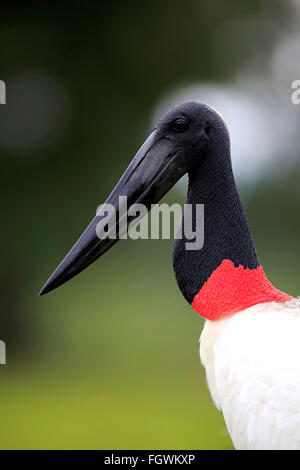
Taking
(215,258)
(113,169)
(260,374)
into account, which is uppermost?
(113,169)

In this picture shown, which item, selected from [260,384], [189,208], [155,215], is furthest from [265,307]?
[155,215]

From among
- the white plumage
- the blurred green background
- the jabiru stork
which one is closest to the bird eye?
the jabiru stork

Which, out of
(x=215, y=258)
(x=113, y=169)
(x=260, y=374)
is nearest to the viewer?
(x=260, y=374)

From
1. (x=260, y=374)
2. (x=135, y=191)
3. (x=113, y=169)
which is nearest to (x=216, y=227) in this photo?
(x=135, y=191)

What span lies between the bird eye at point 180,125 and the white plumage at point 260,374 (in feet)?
1.70

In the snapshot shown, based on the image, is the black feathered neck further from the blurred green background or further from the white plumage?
the blurred green background

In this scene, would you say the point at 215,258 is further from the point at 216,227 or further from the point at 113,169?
the point at 113,169

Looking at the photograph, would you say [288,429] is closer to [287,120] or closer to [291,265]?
[291,265]

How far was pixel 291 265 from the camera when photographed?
7.34m

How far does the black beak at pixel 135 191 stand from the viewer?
151 centimetres

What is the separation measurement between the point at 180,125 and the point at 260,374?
2.24ft

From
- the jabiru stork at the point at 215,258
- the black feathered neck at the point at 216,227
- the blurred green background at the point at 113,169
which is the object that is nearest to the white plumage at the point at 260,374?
the jabiru stork at the point at 215,258

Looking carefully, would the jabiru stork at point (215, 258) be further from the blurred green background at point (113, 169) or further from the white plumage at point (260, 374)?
the blurred green background at point (113, 169)

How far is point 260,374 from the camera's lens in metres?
1.35
